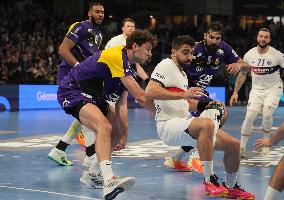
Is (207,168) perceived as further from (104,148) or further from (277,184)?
(277,184)

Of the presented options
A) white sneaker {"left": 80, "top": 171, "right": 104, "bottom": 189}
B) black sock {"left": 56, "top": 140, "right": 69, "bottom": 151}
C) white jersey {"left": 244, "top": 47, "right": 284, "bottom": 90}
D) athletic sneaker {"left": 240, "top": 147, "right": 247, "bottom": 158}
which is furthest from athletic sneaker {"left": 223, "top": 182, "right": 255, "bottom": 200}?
white jersey {"left": 244, "top": 47, "right": 284, "bottom": 90}

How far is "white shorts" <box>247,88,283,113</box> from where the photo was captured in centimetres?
1119

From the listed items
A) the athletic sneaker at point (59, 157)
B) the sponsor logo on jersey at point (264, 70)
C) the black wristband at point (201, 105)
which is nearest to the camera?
the black wristband at point (201, 105)

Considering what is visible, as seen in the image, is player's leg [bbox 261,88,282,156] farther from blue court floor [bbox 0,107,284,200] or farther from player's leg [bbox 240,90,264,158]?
blue court floor [bbox 0,107,284,200]

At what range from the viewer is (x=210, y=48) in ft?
31.5

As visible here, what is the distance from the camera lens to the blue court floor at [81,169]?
7203 mm

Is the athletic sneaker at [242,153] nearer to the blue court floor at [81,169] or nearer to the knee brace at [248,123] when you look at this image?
the blue court floor at [81,169]

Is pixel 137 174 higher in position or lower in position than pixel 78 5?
lower

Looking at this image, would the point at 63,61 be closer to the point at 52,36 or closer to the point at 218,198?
the point at 218,198

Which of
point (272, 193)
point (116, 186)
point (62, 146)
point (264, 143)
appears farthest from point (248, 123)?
point (272, 193)

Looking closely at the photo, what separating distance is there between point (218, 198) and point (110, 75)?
1.75 m

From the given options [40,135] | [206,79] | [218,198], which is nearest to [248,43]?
[40,135]

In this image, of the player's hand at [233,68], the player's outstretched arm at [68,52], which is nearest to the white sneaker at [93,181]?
the player's outstretched arm at [68,52]

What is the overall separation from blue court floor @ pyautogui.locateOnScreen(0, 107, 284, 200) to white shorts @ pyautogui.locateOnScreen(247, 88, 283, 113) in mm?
805
